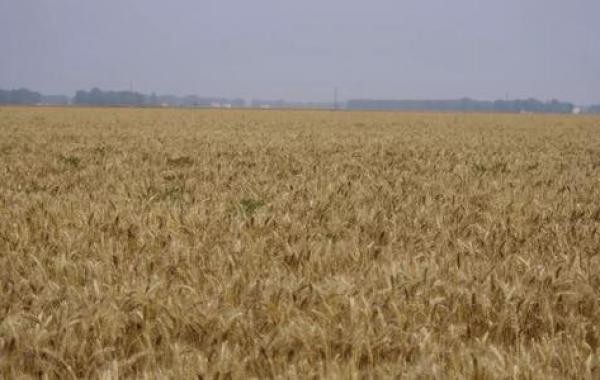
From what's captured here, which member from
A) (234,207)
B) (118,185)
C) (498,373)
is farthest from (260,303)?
(118,185)

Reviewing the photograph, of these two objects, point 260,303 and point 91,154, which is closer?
point 260,303

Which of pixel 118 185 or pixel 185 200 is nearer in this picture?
pixel 185 200

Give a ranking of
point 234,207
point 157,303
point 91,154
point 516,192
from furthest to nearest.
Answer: point 91,154 → point 516,192 → point 234,207 → point 157,303

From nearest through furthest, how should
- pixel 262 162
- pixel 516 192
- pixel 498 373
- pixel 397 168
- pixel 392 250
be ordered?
pixel 498 373
pixel 392 250
pixel 516 192
pixel 397 168
pixel 262 162

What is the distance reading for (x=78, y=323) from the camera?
279 cm

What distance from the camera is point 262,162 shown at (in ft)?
37.1

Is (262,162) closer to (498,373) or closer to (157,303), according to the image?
(157,303)

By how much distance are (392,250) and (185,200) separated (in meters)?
2.70

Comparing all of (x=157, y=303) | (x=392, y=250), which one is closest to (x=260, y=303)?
(x=157, y=303)

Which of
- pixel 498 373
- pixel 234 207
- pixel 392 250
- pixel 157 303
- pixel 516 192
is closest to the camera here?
pixel 498 373

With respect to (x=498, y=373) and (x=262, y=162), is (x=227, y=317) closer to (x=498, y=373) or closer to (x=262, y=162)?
(x=498, y=373)

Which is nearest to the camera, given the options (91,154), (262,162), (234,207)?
(234,207)

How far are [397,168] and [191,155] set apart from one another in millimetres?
4444

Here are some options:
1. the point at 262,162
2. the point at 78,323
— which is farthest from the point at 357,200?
the point at 262,162
